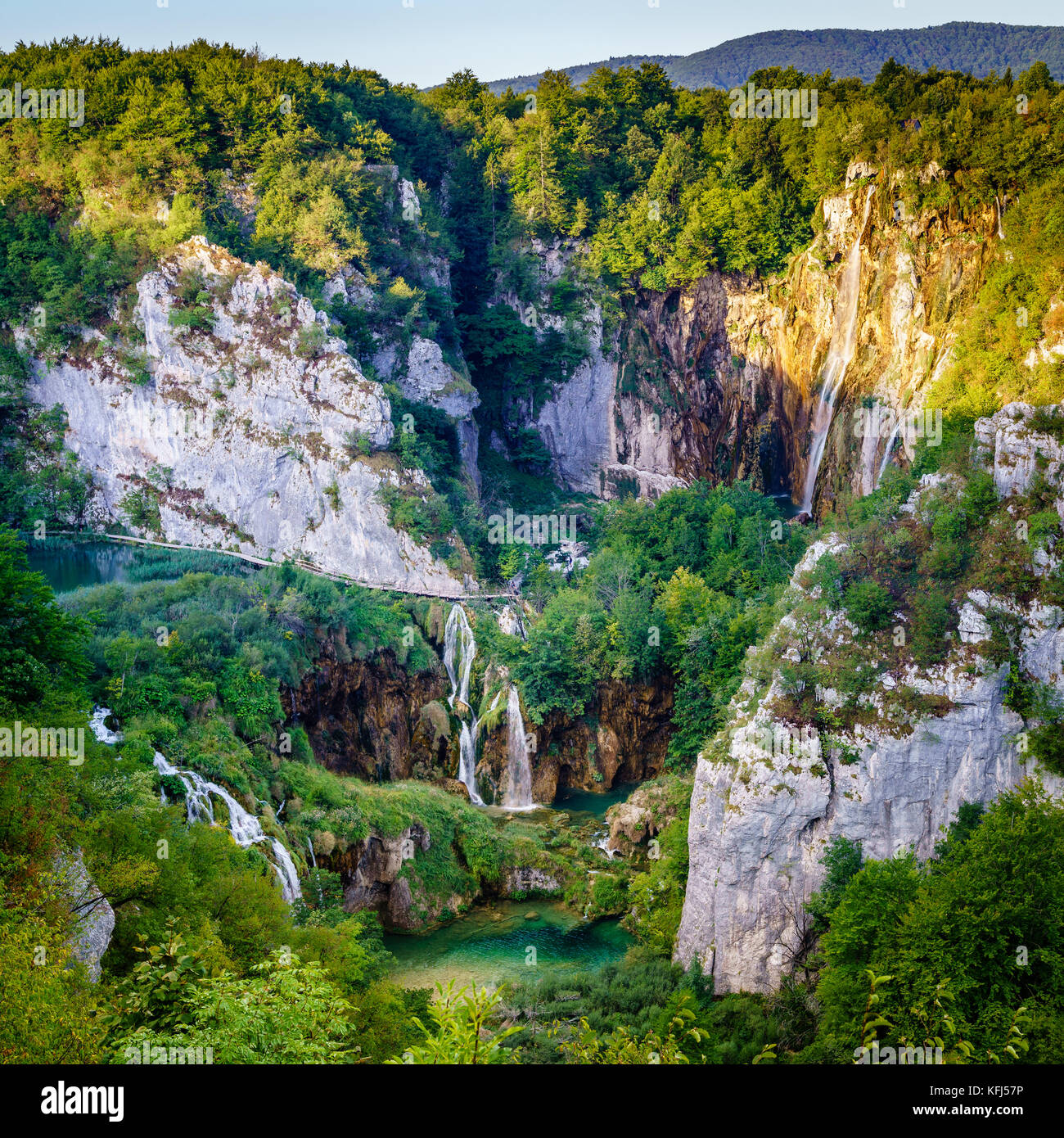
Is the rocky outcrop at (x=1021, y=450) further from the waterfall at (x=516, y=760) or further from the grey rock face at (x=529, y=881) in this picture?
the waterfall at (x=516, y=760)

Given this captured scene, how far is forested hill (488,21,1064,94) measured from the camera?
78.2 metres

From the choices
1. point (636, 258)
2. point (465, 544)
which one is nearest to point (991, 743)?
point (465, 544)

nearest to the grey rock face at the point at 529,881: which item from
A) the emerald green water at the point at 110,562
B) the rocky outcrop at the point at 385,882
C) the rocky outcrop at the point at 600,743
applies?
the rocky outcrop at the point at 385,882

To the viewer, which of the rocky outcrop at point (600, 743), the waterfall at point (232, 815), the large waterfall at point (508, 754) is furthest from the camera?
the rocky outcrop at point (600, 743)

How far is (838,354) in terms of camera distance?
161ft

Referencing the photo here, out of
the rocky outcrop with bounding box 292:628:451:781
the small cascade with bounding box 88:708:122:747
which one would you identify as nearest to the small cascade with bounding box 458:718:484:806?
the rocky outcrop with bounding box 292:628:451:781

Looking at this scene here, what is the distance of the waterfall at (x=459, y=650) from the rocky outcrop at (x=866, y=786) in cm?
1658

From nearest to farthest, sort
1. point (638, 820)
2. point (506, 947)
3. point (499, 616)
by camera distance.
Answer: point (506, 947), point (638, 820), point (499, 616)

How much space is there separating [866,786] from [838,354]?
3068cm

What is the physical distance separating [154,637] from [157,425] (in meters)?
21.3

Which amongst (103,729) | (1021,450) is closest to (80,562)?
(103,729)

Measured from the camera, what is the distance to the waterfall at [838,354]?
4803 centimetres

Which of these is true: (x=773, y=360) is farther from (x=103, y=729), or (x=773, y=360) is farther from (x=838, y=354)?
(x=103, y=729)

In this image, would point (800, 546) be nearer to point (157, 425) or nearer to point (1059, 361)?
point (1059, 361)
